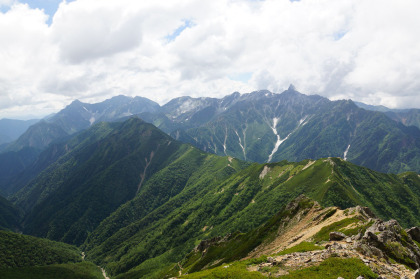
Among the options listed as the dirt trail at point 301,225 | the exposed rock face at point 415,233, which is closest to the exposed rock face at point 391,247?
the exposed rock face at point 415,233

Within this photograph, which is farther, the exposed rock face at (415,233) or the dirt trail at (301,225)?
the dirt trail at (301,225)

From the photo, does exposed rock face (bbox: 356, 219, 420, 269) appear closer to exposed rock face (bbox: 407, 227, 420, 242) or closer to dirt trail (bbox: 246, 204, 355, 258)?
exposed rock face (bbox: 407, 227, 420, 242)

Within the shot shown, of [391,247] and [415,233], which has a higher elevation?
[391,247]

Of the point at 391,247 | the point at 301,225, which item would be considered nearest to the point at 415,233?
the point at 391,247

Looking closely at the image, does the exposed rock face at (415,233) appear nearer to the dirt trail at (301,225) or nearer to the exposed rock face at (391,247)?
the exposed rock face at (391,247)

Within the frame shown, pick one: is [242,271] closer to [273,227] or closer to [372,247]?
[372,247]

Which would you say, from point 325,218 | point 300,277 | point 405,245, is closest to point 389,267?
point 300,277

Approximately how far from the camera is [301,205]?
4936 inches

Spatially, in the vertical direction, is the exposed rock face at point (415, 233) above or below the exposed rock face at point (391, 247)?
below

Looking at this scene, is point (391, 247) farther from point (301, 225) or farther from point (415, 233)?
point (301, 225)

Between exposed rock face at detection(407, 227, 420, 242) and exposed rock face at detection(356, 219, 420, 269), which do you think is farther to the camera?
exposed rock face at detection(407, 227, 420, 242)

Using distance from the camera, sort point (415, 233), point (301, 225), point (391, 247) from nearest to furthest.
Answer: point (391, 247), point (415, 233), point (301, 225)

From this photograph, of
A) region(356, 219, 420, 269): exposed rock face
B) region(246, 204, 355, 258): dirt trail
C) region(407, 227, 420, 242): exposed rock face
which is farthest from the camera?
region(246, 204, 355, 258): dirt trail

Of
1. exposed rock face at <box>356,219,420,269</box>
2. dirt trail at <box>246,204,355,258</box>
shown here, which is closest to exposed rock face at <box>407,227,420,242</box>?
exposed rock face at <box>356,219,420,269</box>
